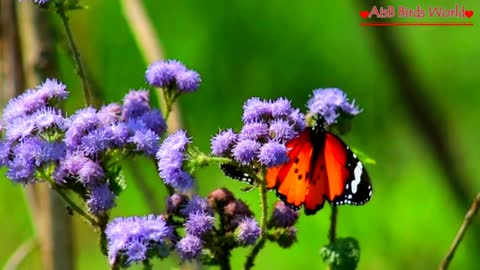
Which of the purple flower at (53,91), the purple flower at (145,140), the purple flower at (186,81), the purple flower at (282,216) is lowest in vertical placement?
the purple flower at (282,216)

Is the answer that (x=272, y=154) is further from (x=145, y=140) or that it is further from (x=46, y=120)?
(x=46, y=120)

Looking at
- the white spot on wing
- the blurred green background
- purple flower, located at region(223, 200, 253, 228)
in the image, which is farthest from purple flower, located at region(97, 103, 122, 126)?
the blurred green background

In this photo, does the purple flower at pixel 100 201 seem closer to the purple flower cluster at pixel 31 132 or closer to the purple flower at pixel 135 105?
the purple flower cluster at pixel 31 132

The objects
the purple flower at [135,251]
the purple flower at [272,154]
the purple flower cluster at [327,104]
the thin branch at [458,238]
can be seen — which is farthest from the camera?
the purple flower cluster at [327,104]

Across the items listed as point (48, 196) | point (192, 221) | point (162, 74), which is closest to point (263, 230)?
point (192, 221)

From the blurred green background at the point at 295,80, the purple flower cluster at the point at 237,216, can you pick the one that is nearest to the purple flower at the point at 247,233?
the purple flower cluster at the point at 237,216

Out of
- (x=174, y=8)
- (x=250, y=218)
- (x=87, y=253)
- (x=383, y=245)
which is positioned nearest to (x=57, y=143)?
(x=250, y=218)

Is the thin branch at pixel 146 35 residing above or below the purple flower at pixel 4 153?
above
